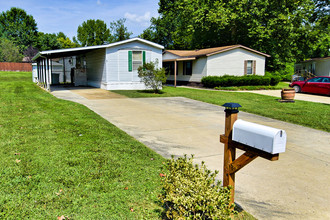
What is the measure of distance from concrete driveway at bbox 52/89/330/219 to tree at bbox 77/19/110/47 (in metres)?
59.7

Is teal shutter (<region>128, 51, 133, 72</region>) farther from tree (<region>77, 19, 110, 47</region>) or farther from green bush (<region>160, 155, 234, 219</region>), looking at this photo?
tree (<region>77, 19, 110, 47</region>)

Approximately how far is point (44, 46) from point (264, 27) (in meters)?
40.5

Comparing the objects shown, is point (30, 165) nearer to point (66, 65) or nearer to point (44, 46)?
point (66, 65)

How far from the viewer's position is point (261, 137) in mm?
2172

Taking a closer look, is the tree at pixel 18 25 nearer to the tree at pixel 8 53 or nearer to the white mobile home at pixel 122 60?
the tree at pixel 8 53

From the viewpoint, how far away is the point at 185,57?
77.4 ft

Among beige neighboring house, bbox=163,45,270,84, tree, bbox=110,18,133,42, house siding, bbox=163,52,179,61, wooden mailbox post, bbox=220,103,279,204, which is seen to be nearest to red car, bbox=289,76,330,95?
beige neighboring house, bbox=163,45,270,84

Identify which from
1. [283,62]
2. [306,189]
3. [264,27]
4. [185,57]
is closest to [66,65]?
[185,57]

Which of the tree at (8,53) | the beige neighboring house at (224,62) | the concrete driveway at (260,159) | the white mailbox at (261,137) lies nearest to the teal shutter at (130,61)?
Result: the beige neighboring house at (224,62)

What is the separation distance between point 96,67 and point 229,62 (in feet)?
35.6

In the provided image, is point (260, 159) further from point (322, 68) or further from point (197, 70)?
point (322, 68)

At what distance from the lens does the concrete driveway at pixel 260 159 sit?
3189 millimetres

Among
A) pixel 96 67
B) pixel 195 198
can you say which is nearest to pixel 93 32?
pixel 96 67

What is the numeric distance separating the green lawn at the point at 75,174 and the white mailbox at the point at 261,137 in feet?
4.11
